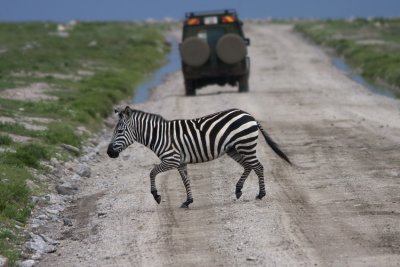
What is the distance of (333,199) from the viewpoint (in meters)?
13.7

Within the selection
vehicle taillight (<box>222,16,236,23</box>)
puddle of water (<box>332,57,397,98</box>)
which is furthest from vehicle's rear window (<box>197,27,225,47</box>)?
puddle of water (<box>332,57,397,98</box>)

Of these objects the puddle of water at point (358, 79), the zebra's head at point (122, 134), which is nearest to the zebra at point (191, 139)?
the zebra's head at point (122, 134)

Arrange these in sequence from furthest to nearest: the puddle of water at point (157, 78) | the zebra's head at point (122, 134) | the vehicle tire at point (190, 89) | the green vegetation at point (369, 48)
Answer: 1. the green vegetation at point (369, 48)
2. the puddle of water at point (157, 78)
3. the vehicle tire at point (190, 89)
4. the zebra's head at point (122, 134)

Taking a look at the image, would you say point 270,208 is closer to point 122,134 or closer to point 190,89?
point 122,134

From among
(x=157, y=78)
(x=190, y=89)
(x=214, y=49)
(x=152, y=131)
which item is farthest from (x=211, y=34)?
(x=152, y=131)

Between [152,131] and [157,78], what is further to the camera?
[157,78]

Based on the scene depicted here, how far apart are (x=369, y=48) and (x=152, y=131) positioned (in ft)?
116

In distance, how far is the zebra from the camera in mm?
13859

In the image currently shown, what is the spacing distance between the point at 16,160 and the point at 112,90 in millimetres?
15185

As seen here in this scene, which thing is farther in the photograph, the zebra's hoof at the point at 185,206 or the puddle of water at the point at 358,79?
the puddle of water at the point at 358,79

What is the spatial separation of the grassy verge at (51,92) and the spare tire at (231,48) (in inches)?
146

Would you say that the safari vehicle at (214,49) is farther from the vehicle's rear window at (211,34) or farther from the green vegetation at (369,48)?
the green vegetation at (369,48)

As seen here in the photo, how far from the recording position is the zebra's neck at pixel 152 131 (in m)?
13.9

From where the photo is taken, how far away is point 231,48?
29.9m
